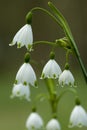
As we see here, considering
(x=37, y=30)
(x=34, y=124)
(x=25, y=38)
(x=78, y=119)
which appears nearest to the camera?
(x=25, y=38)

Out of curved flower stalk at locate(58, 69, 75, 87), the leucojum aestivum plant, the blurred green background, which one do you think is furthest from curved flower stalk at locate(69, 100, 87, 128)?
the blurred green background

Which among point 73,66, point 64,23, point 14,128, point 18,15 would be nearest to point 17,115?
point 14,128

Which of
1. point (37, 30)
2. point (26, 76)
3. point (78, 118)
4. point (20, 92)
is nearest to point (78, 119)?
point (78, 118)

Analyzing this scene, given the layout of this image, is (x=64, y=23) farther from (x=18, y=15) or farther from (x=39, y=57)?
(x=18, y=15)

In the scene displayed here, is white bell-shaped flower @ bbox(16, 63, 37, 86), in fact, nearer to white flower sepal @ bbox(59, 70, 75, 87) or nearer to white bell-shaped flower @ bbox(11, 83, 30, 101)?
white flower sepal @ bbox(59, 70, 75, 87)

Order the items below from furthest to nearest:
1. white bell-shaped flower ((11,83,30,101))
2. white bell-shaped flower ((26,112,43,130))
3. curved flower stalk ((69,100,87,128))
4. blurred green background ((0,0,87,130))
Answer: blurred green background ((0,0,87,130)) < white bell-shaped flower ((11,83,30,101)) < white bell-shaped flower ((26,112,43,130)) < curved flower stalk ((69,100,87,128))

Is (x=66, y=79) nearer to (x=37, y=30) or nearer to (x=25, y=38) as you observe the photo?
(x=25, y=38)

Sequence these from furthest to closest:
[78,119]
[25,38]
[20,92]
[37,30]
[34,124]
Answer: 1. [37,30]
2. [20,92]
3. [34,124]
4. [78,119]
5. [25,38]

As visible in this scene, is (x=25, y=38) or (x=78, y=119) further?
(x=78, y=119)

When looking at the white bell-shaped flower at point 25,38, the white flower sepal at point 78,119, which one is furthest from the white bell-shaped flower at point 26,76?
the white flower sepal at point 78,119

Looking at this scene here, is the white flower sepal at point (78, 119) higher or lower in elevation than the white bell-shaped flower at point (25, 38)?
lower

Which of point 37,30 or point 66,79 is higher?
point 37,30

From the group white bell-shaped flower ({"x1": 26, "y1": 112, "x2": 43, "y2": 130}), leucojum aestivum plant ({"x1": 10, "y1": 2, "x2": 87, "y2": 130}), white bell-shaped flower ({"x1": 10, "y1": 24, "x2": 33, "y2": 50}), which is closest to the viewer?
leucojum aestivum plant ({"x1": 10, "y1": 2, "x2": 87, "y2": 130})

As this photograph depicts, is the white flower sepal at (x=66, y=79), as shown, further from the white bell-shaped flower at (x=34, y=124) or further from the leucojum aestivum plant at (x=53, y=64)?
the white bell-shaped flower at (x=34, y=124)
